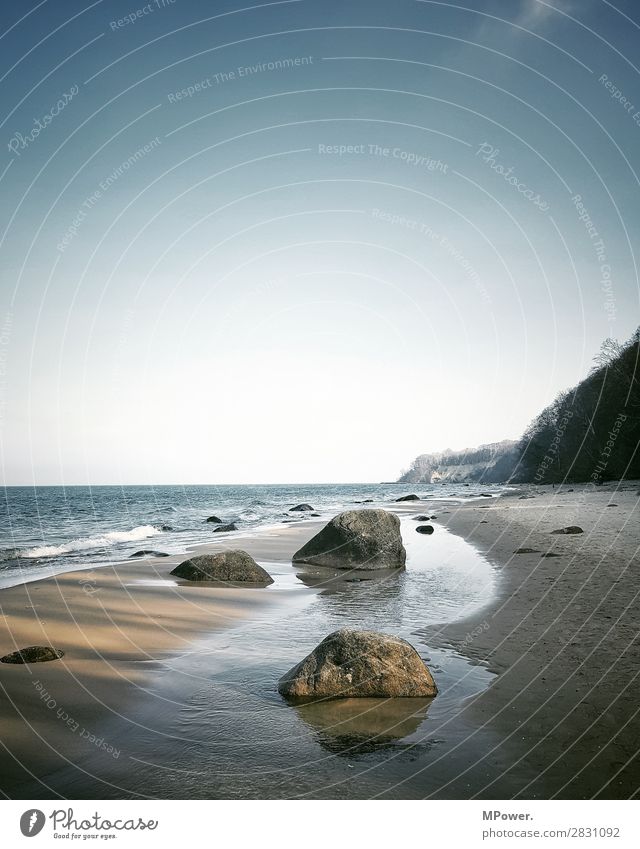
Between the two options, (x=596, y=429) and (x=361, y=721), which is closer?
(x=361, y=721)

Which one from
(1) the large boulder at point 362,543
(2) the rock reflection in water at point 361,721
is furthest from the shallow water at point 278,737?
(1) the large boulder at point 362,543

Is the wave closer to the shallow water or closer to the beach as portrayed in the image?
the beach

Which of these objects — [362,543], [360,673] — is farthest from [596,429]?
[360,673]

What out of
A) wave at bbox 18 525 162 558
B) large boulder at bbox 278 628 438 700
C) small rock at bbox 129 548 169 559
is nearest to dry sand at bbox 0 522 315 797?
large boulder at bbox 278 628 438 700

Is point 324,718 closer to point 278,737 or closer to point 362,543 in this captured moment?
point 278,737

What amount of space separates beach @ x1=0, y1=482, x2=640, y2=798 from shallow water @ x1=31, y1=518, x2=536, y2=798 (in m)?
0.02

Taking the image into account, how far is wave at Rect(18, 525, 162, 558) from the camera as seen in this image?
19.2 metres

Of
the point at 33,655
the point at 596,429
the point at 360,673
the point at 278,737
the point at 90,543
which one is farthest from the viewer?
the point at 596,429

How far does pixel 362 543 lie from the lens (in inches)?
591

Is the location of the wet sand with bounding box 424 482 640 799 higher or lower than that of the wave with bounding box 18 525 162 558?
higher

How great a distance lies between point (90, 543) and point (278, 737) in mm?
21722

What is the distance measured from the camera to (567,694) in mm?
5145
